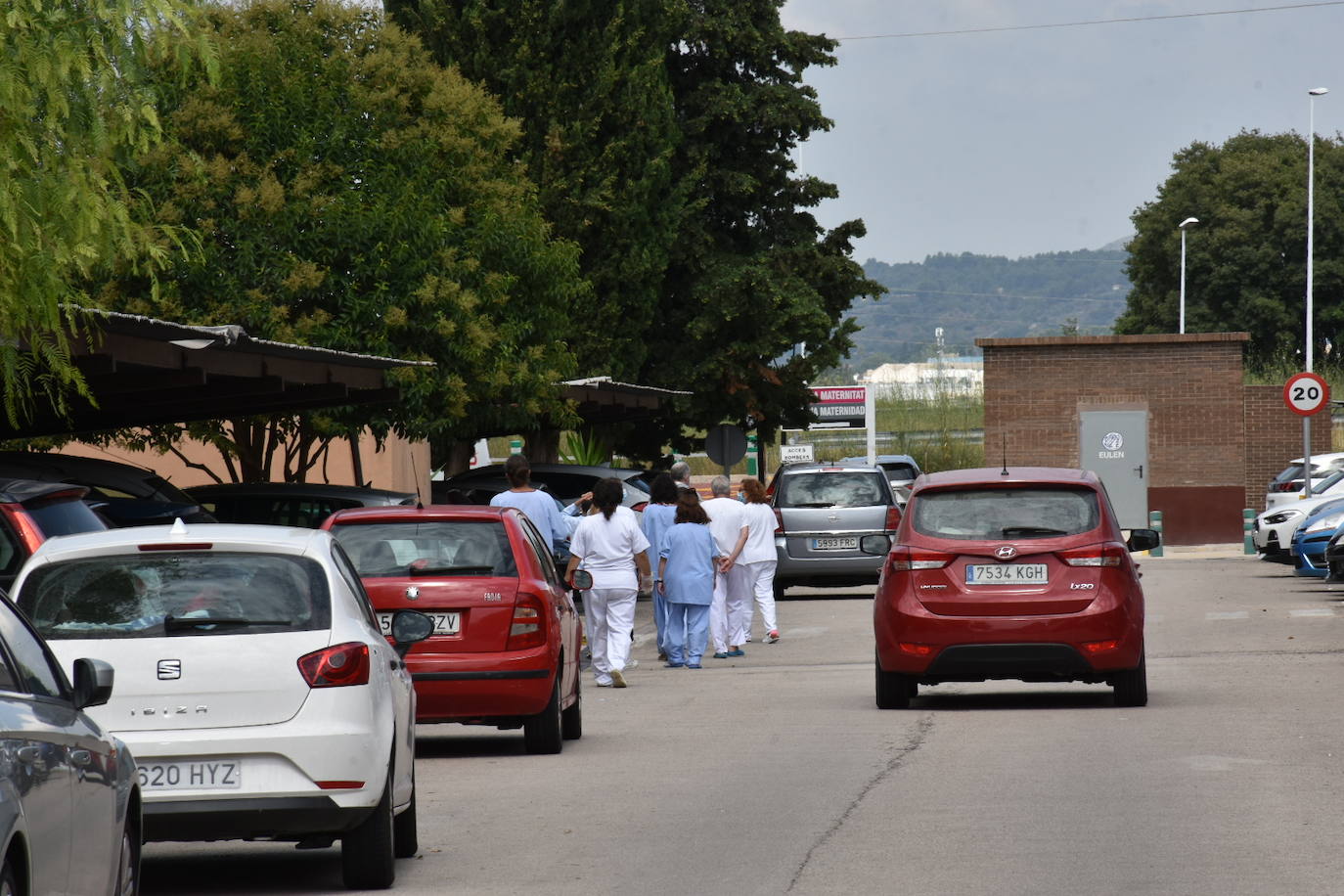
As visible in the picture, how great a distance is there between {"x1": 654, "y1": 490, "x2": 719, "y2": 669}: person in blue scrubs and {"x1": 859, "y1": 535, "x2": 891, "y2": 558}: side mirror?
8.98 m

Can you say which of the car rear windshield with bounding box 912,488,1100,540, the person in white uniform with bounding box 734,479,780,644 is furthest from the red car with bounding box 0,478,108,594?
the person in white uniform with bounding box 734,479,780,644

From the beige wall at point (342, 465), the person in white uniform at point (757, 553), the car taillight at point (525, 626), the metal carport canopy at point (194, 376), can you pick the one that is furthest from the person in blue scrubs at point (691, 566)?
the beige wall at point (342, 465)

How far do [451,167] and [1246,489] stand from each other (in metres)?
24.4

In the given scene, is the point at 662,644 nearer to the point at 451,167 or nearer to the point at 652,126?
the point at 451,167

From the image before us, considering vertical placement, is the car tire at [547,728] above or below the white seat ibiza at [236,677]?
below

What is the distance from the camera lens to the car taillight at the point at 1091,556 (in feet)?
47.5

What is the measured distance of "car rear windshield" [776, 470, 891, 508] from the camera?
94.1 ft

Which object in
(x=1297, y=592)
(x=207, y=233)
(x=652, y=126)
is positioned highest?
(x=652, y=126)

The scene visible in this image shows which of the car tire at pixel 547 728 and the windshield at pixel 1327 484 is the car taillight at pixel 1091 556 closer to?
the car tire at pixel 547 728

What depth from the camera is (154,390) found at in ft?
69.3

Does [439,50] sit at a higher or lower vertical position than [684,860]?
higher

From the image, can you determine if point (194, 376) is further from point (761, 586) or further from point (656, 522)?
point (761, 586)

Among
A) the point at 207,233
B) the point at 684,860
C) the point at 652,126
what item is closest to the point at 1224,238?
the point at 652,126

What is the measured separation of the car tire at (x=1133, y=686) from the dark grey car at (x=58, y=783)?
29.2 feet
